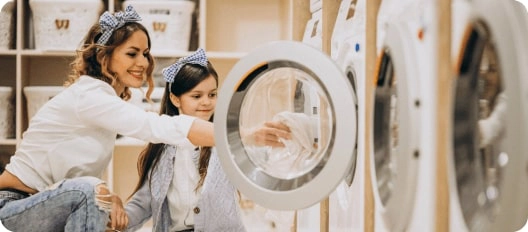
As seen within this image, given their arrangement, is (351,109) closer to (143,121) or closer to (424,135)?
(424,135)

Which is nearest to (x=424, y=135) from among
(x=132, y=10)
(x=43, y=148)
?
(x=132, y=10)

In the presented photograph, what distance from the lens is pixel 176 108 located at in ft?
6.84

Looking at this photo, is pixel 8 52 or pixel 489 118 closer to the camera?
pixel 489 118

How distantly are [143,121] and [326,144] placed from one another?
0.55 metres

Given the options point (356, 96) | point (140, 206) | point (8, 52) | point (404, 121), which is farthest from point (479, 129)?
point (8, 52)

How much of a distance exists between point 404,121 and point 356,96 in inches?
12.5

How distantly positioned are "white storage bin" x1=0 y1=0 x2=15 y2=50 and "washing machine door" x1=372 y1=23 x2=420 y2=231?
1.34 meters

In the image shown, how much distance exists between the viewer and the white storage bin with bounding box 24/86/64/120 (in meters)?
2.21

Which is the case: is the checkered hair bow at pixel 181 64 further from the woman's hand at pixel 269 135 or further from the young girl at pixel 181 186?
the woman's hand at pixel 269 135

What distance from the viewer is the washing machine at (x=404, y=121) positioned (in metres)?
1.37

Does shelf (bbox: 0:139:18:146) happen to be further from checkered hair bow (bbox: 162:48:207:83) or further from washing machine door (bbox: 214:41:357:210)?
washing machine door (bbox: 214:41:357:210)

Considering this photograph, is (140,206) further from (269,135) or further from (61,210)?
(269,135)

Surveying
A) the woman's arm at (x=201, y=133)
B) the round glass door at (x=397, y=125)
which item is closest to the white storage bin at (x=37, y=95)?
the woman's arm at (x=201, y=133)

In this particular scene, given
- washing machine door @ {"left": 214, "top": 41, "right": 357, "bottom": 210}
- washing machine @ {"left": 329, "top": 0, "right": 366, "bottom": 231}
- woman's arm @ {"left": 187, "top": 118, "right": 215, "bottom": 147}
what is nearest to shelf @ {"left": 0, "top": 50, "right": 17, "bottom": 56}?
woman's arm @ {"left": 187, "top": 118, "right": 215, "bottom": 147}
